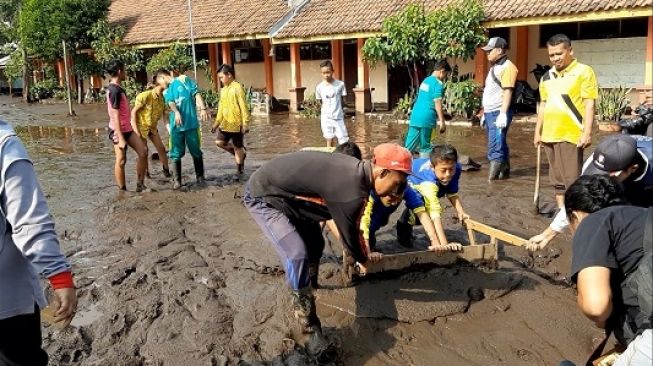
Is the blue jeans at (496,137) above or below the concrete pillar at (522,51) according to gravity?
below

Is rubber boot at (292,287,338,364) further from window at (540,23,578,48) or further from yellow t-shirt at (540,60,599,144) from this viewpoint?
window at (540,23,578,48)

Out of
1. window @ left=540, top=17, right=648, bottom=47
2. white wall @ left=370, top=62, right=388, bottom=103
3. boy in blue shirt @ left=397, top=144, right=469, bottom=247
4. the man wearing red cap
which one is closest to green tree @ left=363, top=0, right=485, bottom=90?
window @ left=540, top=17, right=648, bottom=47

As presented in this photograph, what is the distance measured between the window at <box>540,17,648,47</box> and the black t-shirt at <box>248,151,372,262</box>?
1247cm

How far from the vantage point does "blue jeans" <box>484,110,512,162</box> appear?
7531 mm

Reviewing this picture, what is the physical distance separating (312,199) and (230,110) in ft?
15.5

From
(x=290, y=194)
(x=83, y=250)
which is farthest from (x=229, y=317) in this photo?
(x=83, y=250)

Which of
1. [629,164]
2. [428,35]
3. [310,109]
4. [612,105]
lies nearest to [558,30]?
[612,105]

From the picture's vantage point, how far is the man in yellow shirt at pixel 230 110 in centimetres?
796

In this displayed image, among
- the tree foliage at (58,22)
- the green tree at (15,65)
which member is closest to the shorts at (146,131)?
the tree foliage at (58,22)

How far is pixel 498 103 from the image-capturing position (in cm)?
767

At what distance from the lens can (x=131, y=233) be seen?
20.4ft

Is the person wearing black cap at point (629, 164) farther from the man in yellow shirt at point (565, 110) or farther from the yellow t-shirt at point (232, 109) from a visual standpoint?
the yellow t-shirt at point (232, 109)

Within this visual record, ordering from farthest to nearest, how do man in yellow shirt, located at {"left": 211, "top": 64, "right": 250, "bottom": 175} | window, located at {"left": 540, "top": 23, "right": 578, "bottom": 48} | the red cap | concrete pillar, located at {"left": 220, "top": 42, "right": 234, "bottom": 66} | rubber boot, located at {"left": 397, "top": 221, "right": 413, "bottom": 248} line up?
concrete pillar, located at {"left": 220, "top": 42, "right": 234, "bottom": 66}, window, located at {"left": 540, "top": 23, "right": 578, "bottom": 48}, man in yellow shirt, located at {"left": 211, "top": 64, "right": 250, "bottom": 175}, rubber boot, located at {"left": 397, "top": 221, "right": 413, "bottom": 248}, the red cap

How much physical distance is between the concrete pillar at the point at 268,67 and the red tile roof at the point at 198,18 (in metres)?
1.11
